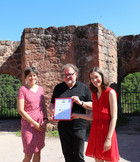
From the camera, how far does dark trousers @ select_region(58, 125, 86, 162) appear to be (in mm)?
2047

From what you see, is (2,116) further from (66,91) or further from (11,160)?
(66,91)

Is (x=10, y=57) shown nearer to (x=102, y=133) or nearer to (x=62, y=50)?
(x=62, y=50)

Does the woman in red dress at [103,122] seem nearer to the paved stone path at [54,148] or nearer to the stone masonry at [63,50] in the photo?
the paved stone path at [54,148]

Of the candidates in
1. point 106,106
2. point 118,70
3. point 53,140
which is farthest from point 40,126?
point 118,70

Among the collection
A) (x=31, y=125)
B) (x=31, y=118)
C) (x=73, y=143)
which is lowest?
(x=73, y=143)

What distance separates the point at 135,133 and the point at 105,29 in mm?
3299

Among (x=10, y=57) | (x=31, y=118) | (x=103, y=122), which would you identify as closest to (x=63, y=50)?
(x=10, y=57)

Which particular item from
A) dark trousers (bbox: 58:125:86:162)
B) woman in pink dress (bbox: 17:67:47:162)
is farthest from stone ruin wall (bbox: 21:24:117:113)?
dark trousers (bbox: 58:125:86:162)

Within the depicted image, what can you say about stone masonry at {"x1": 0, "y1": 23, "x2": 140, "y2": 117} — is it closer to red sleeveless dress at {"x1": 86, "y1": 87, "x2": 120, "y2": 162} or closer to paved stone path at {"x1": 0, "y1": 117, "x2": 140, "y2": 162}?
paved stone path at {"x1": 0, "y1": 117, "x2": 140, "y2": 162}

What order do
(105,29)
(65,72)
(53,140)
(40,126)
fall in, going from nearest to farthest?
(65,72)
(40,126)
(53,140)
(105,29)

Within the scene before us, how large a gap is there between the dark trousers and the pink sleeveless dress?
1.31 ft

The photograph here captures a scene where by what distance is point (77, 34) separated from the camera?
5273mm

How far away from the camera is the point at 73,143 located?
2.09 m

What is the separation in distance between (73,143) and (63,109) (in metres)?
0.45
